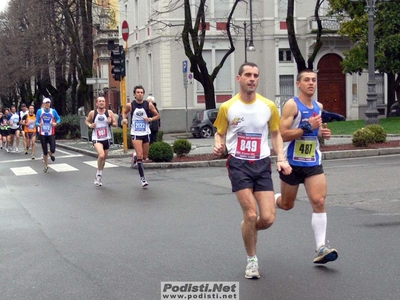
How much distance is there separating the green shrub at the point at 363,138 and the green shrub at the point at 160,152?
5.14 metres

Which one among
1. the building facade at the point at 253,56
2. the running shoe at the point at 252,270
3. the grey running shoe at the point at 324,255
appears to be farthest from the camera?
the building facade at the point at 253,56

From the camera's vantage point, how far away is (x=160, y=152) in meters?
19.2

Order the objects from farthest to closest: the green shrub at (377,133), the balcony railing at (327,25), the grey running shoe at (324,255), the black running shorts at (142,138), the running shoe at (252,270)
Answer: the balcony railing at (327,25), the green shrub at (377,133), the black running shorts at (142,138), the grey running shoe at (324,255), the running shoe at (252,270)

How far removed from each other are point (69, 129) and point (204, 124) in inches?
321

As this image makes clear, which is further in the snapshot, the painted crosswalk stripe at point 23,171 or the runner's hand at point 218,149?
the painted crosswalk stripe at point 23,171

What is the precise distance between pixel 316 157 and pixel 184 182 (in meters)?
8.10

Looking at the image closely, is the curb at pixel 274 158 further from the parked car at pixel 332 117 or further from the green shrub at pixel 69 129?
the parked car at pixel 332 117

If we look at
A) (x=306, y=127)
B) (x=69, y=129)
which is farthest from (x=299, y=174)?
(x=69, y=129)

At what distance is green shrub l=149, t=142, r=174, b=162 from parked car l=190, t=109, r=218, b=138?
16.3 metres

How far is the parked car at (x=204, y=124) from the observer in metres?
35.7

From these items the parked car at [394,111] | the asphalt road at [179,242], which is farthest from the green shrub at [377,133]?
the parked car at [394,111]

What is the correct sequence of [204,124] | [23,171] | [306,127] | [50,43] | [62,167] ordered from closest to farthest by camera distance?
[306,127] < [23,171] < [62,167] < [204,124] < [50,43]

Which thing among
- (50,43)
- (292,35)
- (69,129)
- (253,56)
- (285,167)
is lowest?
(69,129)

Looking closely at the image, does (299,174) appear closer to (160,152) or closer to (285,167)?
(285,167)
